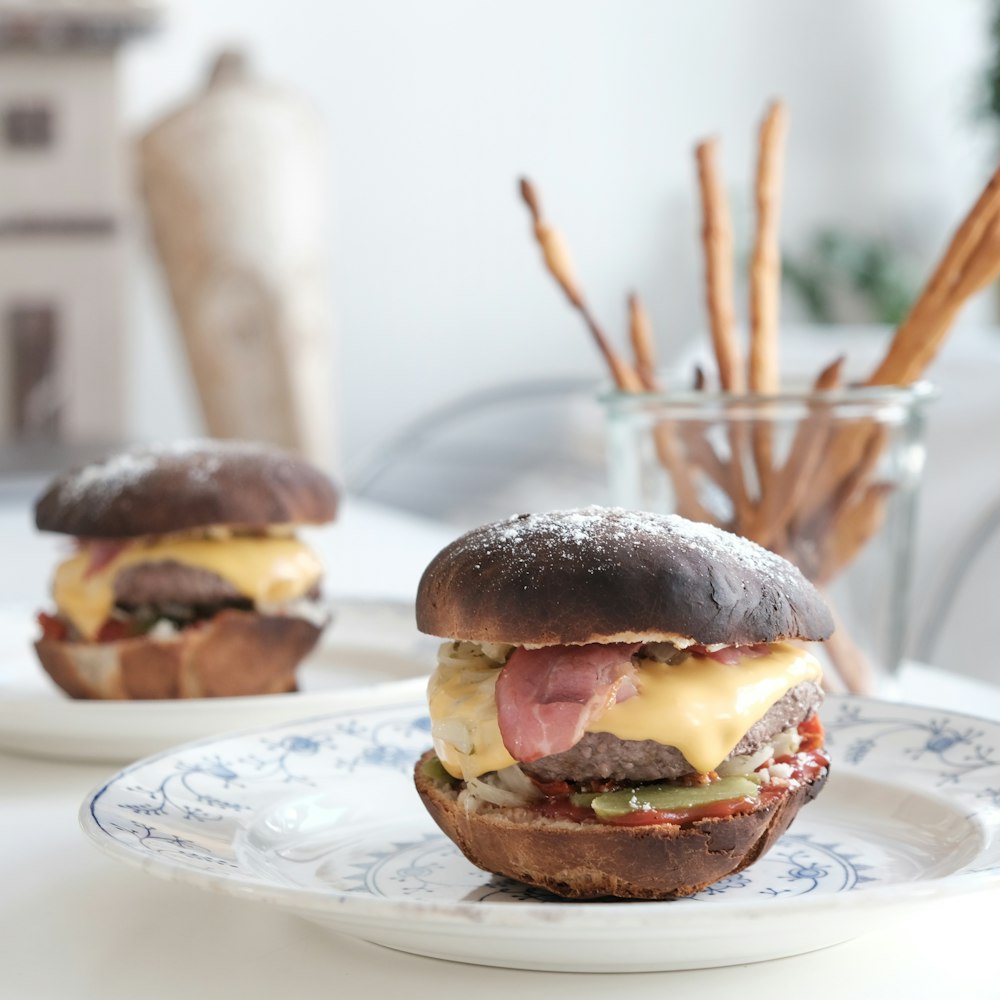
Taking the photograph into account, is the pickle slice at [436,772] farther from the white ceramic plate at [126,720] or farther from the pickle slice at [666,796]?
the white ceramic plate at [126,720]

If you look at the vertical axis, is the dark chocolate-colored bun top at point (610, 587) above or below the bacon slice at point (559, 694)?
above

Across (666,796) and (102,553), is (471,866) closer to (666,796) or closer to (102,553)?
(666,796)

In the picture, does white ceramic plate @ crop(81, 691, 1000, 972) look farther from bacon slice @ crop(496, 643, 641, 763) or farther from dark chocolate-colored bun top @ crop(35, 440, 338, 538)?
dark chocolate-colored bun top @ crop(35, 440, 338, 538)

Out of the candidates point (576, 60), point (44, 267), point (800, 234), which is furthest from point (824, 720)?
point (800, 234)

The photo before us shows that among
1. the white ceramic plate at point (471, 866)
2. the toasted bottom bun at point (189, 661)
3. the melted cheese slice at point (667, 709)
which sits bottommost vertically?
the toasted bottom bun at point (189, 661)

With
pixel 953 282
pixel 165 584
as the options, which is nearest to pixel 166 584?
pixel 165 584

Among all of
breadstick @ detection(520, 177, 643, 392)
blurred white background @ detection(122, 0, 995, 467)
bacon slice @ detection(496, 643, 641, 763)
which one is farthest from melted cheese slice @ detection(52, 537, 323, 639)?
blurred white background @ detection(122, 0, 995, 467)

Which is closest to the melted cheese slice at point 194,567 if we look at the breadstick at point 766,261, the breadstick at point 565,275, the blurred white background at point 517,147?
the breadstick at point 565,275
